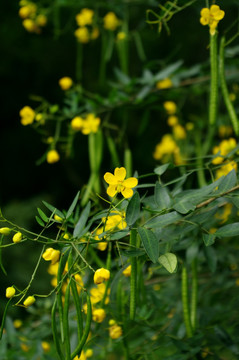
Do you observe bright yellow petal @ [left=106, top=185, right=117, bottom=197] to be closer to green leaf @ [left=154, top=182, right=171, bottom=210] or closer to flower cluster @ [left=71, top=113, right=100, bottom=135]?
green leaf @ [left=154, top=182, right=171, bottom=210]

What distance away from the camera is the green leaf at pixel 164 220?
697 mm

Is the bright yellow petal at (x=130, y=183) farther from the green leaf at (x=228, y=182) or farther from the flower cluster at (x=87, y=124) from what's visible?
the flower cluster at (x=87, y=124)

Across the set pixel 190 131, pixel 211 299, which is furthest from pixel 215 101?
pixel 190 131

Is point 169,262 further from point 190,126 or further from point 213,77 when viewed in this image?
point 190,126

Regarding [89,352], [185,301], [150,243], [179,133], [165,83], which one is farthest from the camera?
[179,133]

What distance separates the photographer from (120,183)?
2.30ft

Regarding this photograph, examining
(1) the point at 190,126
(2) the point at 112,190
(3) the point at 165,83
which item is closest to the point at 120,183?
(2) the point at 112,190

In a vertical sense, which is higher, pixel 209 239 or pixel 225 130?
pixel 225 130

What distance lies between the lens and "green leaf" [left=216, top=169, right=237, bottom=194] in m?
0.74

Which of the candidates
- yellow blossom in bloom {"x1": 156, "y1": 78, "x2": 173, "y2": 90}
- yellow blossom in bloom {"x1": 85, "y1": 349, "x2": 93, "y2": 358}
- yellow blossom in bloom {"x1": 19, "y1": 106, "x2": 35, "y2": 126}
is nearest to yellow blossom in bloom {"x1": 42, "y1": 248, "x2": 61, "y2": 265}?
yellow blossom in bloom {"x1": 85, "y1": 349, "x2": 93, "y2": 358}

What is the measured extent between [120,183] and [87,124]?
647 mm

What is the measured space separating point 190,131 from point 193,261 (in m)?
0.88

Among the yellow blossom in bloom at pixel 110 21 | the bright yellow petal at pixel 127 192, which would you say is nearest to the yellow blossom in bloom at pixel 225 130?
the yellow blossom in bloom at pixel 110 21

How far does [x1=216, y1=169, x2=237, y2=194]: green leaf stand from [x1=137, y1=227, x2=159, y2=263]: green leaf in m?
0.16
